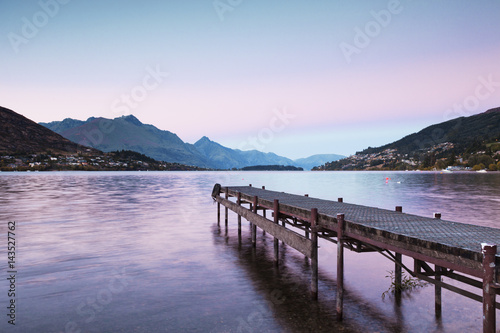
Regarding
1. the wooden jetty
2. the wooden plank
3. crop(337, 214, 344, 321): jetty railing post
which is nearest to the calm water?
crop(337, 214, 344, 321): jetty railing post

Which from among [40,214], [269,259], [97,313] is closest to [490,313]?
[97,313]

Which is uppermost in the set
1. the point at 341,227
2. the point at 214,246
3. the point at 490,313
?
the point at 341,227

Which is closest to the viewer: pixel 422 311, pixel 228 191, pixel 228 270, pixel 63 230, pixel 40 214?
pixel 422 311

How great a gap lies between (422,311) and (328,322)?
304cm

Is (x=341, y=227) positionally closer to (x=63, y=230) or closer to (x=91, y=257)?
(x=91, y=257)

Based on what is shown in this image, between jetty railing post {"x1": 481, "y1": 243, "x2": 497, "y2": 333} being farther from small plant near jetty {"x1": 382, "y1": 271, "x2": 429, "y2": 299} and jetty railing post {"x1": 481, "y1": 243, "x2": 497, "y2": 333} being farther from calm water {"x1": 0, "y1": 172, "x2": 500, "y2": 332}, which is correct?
small plant near jetty {"x1": 382, "y1": 271, "x2": 429, "y2": 299}

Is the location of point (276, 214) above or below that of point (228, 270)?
above

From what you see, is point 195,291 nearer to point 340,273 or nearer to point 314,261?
point 314,261

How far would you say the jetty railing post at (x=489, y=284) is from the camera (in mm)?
5703

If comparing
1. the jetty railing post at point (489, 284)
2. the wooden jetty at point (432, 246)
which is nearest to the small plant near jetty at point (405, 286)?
the wooden jetty at point (432, 246)

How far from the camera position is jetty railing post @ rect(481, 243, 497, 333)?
18.7 feet

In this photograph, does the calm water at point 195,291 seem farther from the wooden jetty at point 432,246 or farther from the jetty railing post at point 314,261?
the wooden jetty at point 432,246

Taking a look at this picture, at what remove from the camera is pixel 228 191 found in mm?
27359

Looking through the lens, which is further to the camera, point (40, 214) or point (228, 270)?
point (40, 214)
